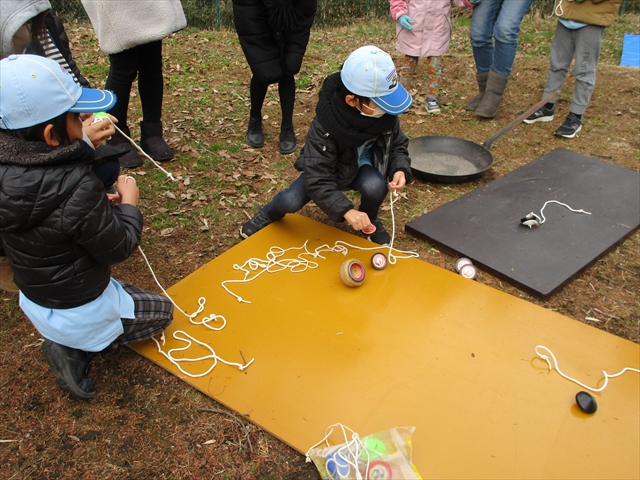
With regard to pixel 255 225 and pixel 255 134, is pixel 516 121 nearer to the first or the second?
pixel 255 134

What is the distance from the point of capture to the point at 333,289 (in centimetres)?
247

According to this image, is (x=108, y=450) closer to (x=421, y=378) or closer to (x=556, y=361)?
(x=421, y=378)

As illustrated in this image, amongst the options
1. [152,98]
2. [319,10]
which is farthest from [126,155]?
[319,10]

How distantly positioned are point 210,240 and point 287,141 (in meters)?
1.29

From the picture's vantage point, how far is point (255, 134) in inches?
155

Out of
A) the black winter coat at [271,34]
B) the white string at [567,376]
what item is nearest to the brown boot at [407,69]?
the black winter coat at [271,34]

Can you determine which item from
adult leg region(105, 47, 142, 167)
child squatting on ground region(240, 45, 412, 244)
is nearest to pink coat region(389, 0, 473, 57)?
child squatting on ground region(240, 45, 412, 244)

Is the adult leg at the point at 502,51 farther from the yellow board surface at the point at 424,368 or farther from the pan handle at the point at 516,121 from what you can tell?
the yellow board surface at the point at 424,368

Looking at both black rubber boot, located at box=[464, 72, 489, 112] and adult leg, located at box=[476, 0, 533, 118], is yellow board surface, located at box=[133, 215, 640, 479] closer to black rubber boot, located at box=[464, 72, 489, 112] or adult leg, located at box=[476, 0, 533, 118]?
adult leg, located at box=[476, 0, 533, 118]

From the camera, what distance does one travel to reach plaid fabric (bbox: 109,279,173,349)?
2.03 m

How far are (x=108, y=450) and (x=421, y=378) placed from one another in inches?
48.3

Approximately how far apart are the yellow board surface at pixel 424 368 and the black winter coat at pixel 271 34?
1.54 m

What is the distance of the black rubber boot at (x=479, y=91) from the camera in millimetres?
4629

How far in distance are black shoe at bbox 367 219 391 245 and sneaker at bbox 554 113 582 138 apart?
7.41ft
